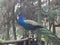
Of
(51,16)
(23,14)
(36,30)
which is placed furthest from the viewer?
(23,14)

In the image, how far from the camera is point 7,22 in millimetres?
3133

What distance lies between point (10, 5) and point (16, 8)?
0.52 feet

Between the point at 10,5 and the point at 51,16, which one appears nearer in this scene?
the point at 51,16

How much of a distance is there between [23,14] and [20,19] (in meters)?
0.32

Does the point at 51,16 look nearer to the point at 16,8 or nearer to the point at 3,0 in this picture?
the point at 16,8

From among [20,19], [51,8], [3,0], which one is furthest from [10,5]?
[51,8]

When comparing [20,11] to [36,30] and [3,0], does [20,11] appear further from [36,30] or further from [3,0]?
[36,30]

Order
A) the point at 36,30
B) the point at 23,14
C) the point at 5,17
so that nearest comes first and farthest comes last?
the point at 36,30
the point at 23,14
the point at 5,17

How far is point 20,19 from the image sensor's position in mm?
2557

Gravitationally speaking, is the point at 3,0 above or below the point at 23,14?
above

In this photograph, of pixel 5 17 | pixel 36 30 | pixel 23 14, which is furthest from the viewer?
pixel 5 17

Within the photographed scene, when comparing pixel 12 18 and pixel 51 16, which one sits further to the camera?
pixel 12 18

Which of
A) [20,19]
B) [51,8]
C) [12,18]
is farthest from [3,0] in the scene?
[51,8]

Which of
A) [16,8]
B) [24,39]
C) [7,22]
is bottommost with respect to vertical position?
[24,39]
